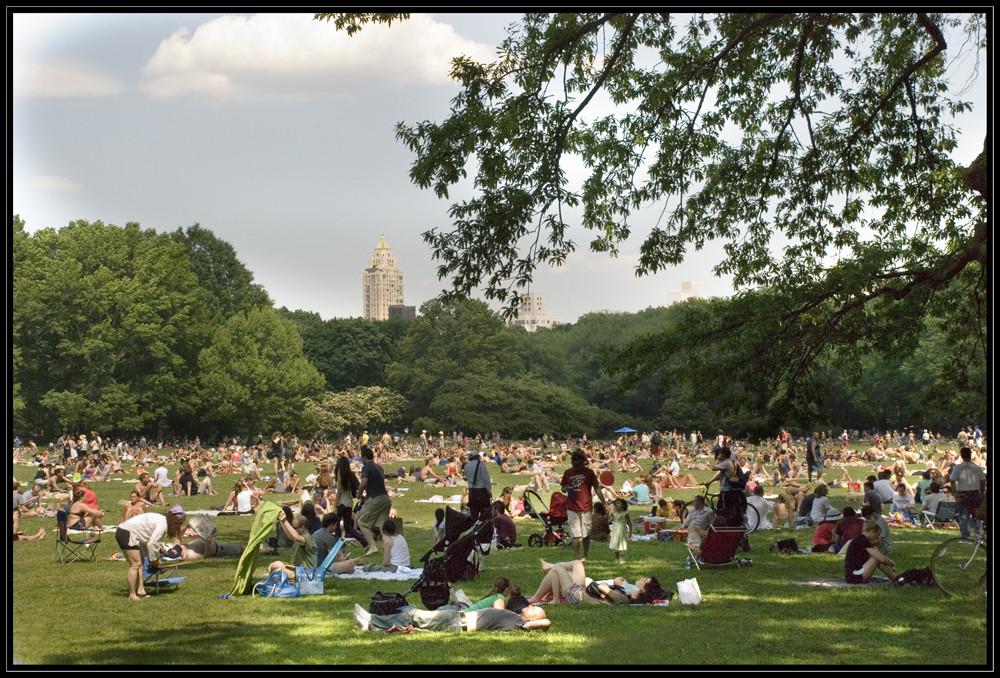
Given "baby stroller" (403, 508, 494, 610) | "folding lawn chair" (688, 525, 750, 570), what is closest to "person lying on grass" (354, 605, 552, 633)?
"baby stroller" (403, 508, 494, 610)

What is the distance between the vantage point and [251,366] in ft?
194

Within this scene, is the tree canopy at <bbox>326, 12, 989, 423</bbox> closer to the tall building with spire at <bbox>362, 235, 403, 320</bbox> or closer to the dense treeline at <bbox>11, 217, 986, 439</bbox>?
the dense treeline at <bbox>11, 217, 986, 439</bbox>

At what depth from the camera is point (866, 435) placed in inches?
2393

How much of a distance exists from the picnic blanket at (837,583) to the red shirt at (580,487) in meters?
2.87

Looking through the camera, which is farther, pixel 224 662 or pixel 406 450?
pixel 406 450

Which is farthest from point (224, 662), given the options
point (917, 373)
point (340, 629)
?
point (917, 373)

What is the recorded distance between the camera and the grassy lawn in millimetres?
8039

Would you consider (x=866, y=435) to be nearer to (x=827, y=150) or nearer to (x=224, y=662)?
(x=827, y=150)

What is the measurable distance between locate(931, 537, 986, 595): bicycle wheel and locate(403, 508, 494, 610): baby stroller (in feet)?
16.6

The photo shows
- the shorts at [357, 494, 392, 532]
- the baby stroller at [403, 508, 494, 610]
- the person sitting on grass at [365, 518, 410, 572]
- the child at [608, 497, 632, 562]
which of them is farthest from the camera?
the shorts at [357, 494, 392, 532]

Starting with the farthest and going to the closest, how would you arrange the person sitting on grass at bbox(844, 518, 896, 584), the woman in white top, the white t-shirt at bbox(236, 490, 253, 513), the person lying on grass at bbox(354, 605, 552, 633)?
1. the white t-shirt at bbox(236, 490, 253, 513)
2. the person sitting on grass at bbox(844, 518, 896, 584)
3. the woman in white top
4. the person lying on grass at bbox(354, 605, 552, 633)

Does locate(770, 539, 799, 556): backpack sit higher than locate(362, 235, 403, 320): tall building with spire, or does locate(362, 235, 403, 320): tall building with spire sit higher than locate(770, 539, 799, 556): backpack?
locate(362, 235, 403, 320): tall building with spire

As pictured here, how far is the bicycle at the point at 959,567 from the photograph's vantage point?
408 inches
